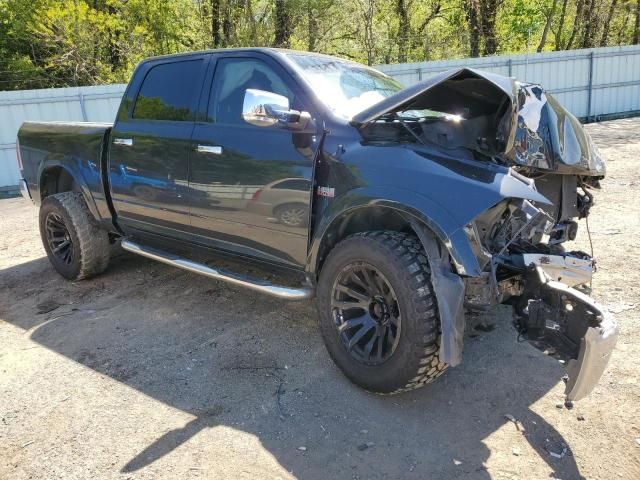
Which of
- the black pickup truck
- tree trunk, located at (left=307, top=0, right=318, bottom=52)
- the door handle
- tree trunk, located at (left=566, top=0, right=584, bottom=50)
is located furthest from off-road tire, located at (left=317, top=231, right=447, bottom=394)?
tree trunk, located at (left=566, top=0, right=584, bottom=50)

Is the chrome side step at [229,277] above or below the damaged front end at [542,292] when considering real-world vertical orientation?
below

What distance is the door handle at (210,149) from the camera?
396 cm

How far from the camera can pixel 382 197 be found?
3068 mm

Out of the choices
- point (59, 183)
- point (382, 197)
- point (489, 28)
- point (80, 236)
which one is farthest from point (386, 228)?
point (489, 28)

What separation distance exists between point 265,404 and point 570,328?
1.74 meters

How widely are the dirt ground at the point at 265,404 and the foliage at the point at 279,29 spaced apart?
1535 cm

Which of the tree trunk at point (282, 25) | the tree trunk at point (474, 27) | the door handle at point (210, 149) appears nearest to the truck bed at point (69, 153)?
the door handle at point (210, 149)

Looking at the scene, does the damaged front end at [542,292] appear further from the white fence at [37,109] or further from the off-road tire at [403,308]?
the white fence at [37,109]

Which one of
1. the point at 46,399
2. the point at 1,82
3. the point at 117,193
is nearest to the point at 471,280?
the point at 46,399

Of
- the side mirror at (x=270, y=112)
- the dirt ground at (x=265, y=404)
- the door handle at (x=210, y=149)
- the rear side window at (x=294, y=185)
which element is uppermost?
the side mirror at (x=270, y=112)

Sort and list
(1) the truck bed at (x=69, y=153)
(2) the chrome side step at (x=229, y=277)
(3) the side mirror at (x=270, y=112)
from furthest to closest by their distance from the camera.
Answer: (1) the truck bed at (x=69, y=153), (2) the chrome side step at (x=229, y=277), (3) the side mirror at (x=270, y=112)

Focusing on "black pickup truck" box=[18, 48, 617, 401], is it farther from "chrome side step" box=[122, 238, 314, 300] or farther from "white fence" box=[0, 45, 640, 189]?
"white fence" box=[0, 45, 640, 189]

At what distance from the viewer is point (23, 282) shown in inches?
226

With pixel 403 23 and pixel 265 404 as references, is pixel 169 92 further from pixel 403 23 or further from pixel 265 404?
pixel 403 23
